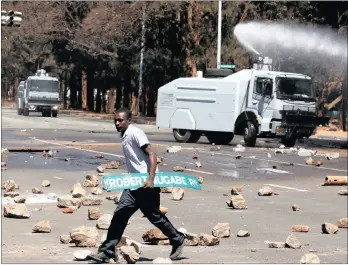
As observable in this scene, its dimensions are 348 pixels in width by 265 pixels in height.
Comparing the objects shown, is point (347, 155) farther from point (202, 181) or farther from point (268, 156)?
point (202, 181)

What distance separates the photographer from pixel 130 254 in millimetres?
10289

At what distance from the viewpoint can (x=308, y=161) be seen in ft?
89.1

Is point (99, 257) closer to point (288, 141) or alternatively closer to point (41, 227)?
point (41, 227)

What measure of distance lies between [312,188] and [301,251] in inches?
337

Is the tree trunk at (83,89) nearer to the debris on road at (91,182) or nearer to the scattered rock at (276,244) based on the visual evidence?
the debris on road at (91,182)

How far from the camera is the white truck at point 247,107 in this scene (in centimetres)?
3534

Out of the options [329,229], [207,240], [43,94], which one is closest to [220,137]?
[329,229]

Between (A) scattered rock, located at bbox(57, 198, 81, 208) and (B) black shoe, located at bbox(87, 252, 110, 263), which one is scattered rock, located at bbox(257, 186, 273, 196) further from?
(B) black shoe, located at bbox(87, 252, 110, 263)

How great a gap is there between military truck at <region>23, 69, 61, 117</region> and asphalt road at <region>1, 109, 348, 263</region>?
3291cm

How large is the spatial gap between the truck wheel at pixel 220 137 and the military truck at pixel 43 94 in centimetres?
3016

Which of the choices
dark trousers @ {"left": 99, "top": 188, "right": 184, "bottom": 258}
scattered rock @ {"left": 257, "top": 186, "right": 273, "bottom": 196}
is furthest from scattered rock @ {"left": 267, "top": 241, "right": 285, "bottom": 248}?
scattered rock @ {"left": 257, "top": 186, "right": 273, "bottom": 196}

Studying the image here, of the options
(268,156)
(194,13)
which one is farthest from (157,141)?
(194,13)

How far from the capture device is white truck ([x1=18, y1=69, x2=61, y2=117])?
66438 millimetres

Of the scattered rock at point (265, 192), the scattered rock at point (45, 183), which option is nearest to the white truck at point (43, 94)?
the scattered rock at point (45, 183)
